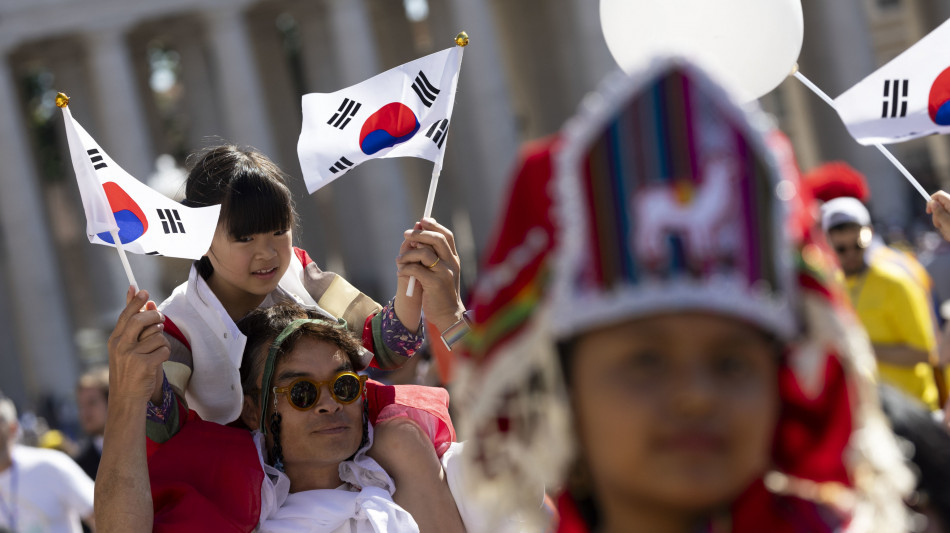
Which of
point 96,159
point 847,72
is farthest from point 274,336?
point 847,72

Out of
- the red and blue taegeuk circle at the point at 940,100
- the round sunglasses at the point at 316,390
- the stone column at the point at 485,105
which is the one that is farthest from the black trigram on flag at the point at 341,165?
the stone column at the point at 485,105

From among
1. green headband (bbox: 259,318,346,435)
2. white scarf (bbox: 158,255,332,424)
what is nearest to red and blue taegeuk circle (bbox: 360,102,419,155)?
white scarf (bbox: 158,255,332,424)

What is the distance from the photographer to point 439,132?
22.7 feet

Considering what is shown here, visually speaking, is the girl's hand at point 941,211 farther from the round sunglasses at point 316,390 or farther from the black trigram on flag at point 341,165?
the black trigram on flag at point 341,165

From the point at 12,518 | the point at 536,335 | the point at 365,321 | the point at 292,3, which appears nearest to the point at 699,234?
the point at 536,335

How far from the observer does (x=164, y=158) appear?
5875 centimetres

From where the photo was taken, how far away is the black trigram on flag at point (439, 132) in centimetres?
688

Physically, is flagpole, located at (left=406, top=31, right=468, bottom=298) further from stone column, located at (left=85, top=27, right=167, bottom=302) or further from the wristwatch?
stone column, located at (left=85, top=27, right=167, bottom=302)

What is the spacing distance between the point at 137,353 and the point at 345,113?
103 inches

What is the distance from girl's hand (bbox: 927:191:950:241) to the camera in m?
5.76

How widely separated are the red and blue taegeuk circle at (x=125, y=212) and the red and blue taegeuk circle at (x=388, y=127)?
1.46 meters

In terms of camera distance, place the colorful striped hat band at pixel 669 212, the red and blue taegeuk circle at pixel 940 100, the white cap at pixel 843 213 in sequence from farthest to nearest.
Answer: the white cap at pixel 843 213 → the red and blue taegeuk circle at pixel 940 100 → the colorful striped hat band at pixel 669 212

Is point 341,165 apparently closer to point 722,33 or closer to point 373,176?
point 722,33

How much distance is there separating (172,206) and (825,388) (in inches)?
150
